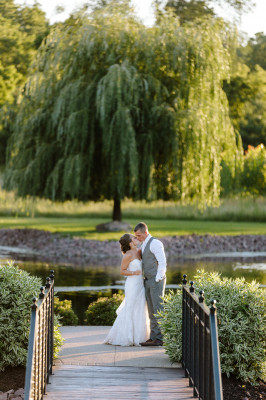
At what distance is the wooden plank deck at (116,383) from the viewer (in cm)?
644

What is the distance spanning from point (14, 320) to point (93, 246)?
17.8 meters

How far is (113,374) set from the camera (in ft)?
24.0

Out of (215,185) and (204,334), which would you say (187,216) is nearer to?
(215,185)

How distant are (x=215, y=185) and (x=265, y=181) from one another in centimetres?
1610

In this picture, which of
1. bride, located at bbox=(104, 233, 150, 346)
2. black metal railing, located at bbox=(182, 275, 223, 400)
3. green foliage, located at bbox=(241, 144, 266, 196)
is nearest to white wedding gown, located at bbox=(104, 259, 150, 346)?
bride, located at bbox=(104, 233, 150, 346)

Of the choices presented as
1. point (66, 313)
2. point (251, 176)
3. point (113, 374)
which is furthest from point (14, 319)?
point (251, 176)

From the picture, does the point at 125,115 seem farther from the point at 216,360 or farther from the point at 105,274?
the point at 216,360

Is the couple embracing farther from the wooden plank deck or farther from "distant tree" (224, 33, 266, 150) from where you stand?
"distant tree" (224, 33, 266, 150)

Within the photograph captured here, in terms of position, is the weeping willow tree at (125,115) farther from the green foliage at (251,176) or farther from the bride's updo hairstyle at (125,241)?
the bride's updo hairstyle at (125,241)

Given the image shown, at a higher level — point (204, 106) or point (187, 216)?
point (204, 106)

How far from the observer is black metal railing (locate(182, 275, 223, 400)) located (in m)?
5.25

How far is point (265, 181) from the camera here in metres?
41.2

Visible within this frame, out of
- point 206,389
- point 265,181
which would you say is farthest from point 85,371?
point 265,181

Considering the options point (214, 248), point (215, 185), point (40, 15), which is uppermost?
point (40, 15)
